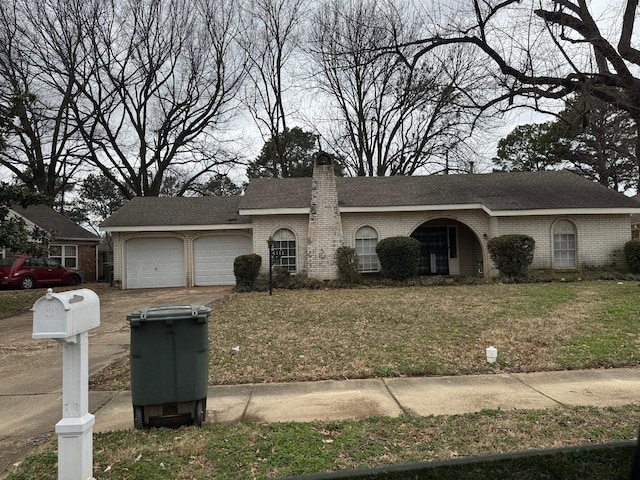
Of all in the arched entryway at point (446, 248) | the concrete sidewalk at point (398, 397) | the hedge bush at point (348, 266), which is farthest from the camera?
the arched entryway at point (446, 248)

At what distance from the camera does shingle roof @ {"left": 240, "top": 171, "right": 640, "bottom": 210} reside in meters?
16.8

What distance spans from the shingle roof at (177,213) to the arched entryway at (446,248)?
303 inches

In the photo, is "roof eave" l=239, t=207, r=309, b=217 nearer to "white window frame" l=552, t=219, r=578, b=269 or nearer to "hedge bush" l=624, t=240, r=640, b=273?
"white window frame" l=552, t=219, r=578, b=269

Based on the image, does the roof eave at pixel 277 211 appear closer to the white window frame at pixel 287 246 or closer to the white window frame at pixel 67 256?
the white window frame at pixel 287 246

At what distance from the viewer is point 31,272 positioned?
65.1 feet

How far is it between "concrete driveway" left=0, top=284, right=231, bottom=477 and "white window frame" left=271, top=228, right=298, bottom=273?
6688mm

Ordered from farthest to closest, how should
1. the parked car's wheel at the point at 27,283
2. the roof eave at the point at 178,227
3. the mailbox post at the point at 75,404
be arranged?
the parked car's wheel at the point at 27,283
the roof eave at the point at 178,227
the mailbox post at the point at 75,404

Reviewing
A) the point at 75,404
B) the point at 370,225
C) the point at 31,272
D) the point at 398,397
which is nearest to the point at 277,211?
the point at 370,225

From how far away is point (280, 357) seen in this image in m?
6.28

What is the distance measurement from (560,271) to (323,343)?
512 inches

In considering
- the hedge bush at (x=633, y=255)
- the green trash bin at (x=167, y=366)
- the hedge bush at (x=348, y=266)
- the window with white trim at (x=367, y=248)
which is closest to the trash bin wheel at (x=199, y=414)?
the green trash bin at (x=167, y=366)

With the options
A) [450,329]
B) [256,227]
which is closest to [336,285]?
[256,227]

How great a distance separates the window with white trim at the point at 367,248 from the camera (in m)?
17.2

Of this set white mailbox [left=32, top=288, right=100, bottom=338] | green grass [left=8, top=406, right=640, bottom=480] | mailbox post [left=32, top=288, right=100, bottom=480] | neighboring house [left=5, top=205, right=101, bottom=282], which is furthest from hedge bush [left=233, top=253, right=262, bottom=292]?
neighboring house [left=5, top=205, right=101, bottom=282]
